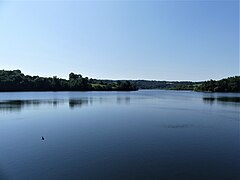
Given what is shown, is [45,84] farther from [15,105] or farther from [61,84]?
[15,105]

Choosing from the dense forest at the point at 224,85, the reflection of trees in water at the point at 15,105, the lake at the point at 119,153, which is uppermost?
the dense forest at the point at 224,85

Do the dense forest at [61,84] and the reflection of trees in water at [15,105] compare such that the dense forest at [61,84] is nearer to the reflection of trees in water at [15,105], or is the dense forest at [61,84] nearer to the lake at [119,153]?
the reflection of trees in water at [15,105]

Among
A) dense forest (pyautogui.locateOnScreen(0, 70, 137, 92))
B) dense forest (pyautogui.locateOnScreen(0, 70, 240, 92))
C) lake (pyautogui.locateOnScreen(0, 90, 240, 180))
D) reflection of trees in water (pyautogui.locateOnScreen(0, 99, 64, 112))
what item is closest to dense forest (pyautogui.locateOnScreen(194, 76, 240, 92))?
dense forest (pyautogui.locateOnScreen(0, 70, 240, 92))

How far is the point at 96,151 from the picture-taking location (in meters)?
20.2

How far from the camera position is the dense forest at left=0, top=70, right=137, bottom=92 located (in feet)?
424

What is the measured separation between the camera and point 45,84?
14325 cm

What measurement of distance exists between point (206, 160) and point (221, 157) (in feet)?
5.90

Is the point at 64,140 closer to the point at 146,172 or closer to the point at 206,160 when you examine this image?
the point at 146,172

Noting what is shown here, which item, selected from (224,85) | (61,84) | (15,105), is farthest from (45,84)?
(224,85)

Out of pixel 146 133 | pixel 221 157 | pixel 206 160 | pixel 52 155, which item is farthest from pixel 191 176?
pixel 146 133

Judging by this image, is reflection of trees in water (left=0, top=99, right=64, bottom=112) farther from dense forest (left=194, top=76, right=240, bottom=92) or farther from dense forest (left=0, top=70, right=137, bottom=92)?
dense forest (left=194, top=76, right=240, bottom=92)

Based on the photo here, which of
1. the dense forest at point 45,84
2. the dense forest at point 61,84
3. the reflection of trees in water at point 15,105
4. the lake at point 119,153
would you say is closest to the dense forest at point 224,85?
the dense forest at point 61,84

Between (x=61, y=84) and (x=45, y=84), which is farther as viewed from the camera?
(x=61, y=84)

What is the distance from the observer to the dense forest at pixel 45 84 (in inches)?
5084
